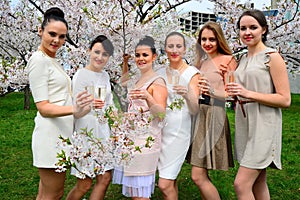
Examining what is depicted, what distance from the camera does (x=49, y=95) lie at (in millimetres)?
2533

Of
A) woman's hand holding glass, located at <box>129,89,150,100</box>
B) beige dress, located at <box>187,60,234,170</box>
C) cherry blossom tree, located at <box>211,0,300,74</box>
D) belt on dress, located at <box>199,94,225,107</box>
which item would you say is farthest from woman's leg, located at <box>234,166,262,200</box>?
cherry blossom tree, located at <box>211,0,300,74</box>

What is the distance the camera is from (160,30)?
2068mm

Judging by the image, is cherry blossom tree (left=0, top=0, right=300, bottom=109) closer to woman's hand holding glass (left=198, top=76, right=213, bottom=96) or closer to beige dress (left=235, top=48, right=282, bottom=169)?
woman's hand holding glass (left=198, top=76, right=213, bottom=96)

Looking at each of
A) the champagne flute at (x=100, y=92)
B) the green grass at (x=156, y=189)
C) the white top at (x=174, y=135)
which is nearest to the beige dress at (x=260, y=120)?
the white top at (x=174, y=135)

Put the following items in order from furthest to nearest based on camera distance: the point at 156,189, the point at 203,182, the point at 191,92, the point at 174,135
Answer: the point at 156,189, the point at 203,182, the point at 174,135, the point at 191,92

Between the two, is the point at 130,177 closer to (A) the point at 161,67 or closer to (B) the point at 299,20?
(A) the point at 161,67

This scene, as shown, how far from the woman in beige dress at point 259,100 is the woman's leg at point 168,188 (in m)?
0.44

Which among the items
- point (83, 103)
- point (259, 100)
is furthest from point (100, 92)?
point (259, 100)

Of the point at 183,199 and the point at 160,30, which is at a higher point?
the point at 160,30

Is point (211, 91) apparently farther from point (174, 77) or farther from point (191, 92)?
point (174, 77)

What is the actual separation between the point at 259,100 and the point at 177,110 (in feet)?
2.53

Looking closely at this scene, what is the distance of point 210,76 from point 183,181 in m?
2.92

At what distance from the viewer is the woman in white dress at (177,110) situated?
6.46 ft

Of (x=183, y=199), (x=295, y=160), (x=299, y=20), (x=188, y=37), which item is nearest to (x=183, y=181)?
(x=183, y=199)
